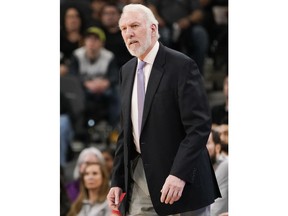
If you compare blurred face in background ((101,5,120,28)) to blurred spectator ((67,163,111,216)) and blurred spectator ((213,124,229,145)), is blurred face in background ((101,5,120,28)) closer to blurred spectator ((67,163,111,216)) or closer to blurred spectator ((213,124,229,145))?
blurred spectator ((67,163,111,216))

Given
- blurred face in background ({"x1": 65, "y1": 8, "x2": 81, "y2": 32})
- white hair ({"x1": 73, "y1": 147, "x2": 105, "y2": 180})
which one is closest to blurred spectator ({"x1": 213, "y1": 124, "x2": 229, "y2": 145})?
white hair ({"x1": 73, "y1": 147, "x2": 105, "y2": 180})

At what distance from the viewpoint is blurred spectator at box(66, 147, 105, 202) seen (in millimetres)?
3908

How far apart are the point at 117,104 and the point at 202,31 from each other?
2.12 ft

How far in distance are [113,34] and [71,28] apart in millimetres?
357

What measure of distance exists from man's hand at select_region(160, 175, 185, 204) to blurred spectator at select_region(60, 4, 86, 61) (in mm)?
1811

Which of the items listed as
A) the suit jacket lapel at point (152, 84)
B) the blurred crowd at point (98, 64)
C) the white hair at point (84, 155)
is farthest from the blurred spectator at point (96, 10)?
the suit jacket lapel at point (152, 84)

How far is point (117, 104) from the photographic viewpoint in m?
4.10

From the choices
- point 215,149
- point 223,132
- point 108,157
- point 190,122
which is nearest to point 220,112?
point 223,132

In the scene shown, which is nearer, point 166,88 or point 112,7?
point 166,88

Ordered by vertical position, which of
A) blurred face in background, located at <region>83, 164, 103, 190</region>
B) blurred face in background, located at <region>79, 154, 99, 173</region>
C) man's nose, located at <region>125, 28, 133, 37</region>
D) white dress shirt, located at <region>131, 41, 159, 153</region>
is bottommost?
blurred face in background, located at <region>83, 164, 103, 190</region>

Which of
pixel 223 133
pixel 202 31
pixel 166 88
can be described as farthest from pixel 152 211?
pixel 202 31

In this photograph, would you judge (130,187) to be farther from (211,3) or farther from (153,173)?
(211,3)

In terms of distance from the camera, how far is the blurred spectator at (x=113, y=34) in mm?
3850

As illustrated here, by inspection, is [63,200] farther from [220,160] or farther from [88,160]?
[220,160]
